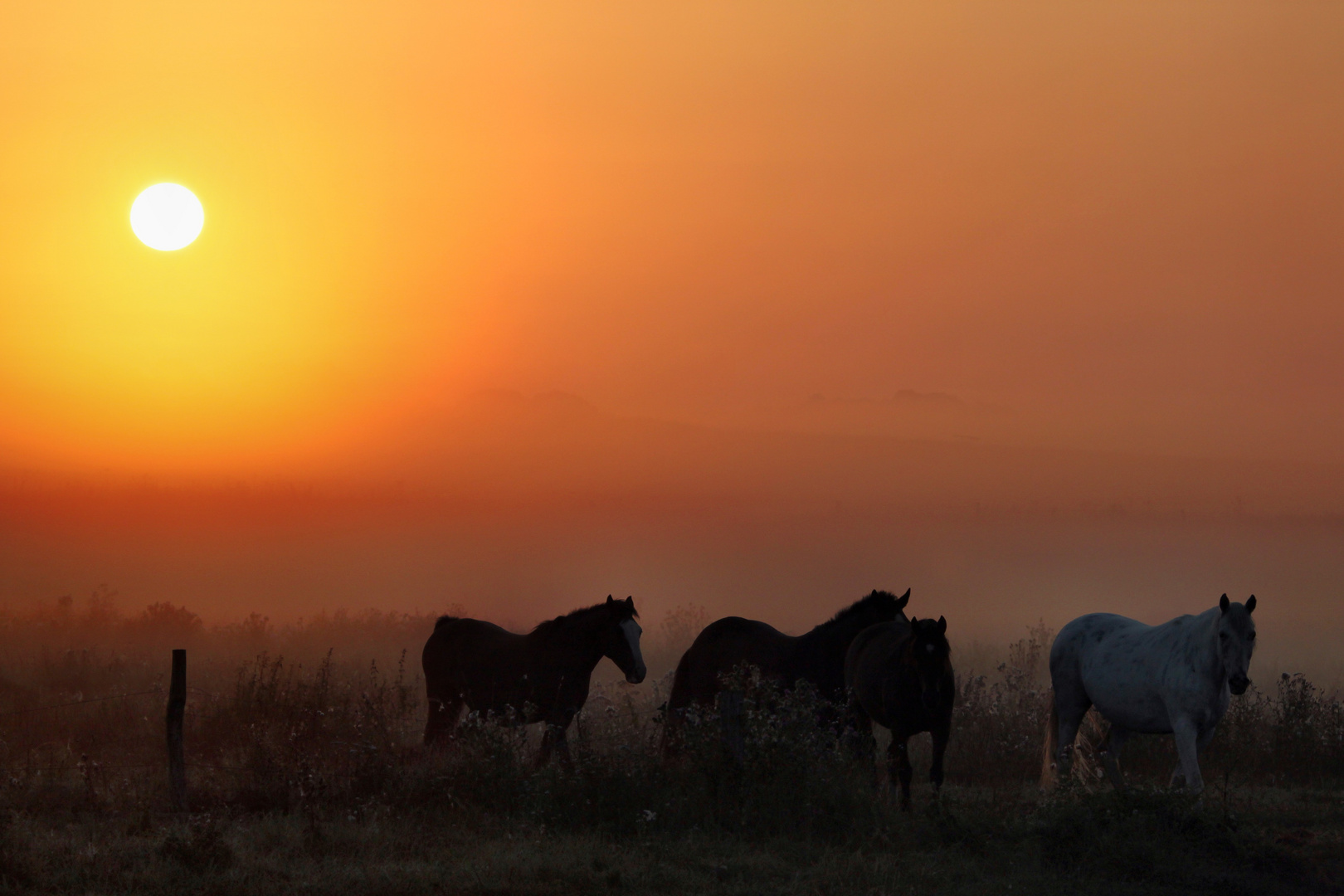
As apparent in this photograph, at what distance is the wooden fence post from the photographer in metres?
10.4

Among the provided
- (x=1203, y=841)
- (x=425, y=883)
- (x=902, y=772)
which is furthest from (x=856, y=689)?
(x=425, y=883)

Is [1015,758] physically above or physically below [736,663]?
below

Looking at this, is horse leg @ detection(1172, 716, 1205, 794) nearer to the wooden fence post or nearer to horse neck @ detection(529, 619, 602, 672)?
horse neck @ detection(529, 619, 602, 672)

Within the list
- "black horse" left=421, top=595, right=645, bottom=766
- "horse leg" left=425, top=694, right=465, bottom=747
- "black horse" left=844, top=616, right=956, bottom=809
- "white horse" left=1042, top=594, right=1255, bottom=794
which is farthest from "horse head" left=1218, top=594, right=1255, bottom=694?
"horse leg" left=425, top=694, right=465, bottom=747

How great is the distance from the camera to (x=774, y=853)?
9.05 metres

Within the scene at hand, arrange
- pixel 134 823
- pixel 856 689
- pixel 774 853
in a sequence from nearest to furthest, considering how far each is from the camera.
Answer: pixel 774 853 → pixel 134 823 → pixel 856 689

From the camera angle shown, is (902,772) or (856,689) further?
(856,689)

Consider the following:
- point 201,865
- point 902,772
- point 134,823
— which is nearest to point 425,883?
point 201,865

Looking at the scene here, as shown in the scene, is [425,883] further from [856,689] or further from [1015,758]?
[1015,758]

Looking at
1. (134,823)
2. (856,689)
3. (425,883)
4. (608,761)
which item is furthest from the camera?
(856,689)

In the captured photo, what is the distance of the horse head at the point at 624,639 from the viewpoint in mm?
13328

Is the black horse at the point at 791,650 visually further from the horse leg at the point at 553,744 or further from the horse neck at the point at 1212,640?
the horse neck at the point at 1212,640

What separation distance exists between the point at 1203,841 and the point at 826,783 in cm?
313

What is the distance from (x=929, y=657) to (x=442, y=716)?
22.3ft
